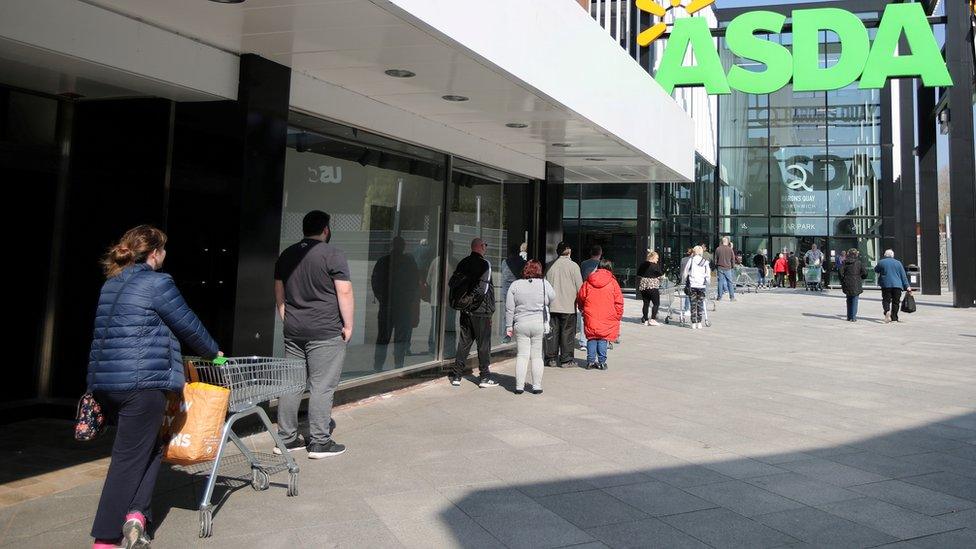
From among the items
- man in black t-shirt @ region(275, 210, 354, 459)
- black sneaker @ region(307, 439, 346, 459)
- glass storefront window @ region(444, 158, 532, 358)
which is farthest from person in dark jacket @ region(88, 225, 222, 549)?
glass storefront window @ region(444, 158, 532, 358)

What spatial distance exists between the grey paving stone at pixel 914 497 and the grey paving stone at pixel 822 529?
644mm

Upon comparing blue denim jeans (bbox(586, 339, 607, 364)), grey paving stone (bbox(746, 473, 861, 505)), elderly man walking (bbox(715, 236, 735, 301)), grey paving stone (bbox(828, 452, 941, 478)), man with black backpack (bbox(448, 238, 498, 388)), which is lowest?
grey paving stone (bbox(746, 473, 861, 505))

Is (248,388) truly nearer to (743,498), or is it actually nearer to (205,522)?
(205,522)

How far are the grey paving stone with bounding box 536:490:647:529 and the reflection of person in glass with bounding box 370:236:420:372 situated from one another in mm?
4552

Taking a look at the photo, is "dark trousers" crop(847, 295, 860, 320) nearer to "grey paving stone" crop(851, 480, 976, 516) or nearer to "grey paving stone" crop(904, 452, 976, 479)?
"grey paving stone" crop(904, 452, 976, 479)

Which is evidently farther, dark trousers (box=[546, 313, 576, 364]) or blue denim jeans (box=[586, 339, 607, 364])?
dark trousers (box=[546, 313, 576, 364])

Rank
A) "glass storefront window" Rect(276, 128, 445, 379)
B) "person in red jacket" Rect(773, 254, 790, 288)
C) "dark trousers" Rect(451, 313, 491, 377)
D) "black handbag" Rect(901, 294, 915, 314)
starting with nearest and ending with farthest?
"glass storefront window" Rect(276, 128, 445, 379) → "dark trousers" Rect(451, 313, 491, 377) → "black handbag" Rect(901, 294, 915, 314) → "person in red jacket" Rect(773, 254, 790, 288)

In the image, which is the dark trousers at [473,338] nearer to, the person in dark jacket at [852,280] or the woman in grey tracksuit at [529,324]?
the woman in grey tracksuit at [529,324]

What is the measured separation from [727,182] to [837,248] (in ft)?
19.6

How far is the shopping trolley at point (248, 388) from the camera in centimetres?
421

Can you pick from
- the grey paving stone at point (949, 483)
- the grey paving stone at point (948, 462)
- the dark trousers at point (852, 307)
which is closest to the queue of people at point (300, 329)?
the grey paving stone at point (948, 462)

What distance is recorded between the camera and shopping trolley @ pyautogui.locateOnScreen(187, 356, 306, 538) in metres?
4.21

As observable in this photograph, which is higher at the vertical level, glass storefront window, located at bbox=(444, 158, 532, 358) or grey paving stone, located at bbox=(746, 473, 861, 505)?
glass storefront window, located at bbox=(444, 158, 532, 358)

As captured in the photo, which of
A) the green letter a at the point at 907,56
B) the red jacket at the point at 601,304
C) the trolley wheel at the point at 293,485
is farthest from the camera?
the green letter a at the point at 907,56
